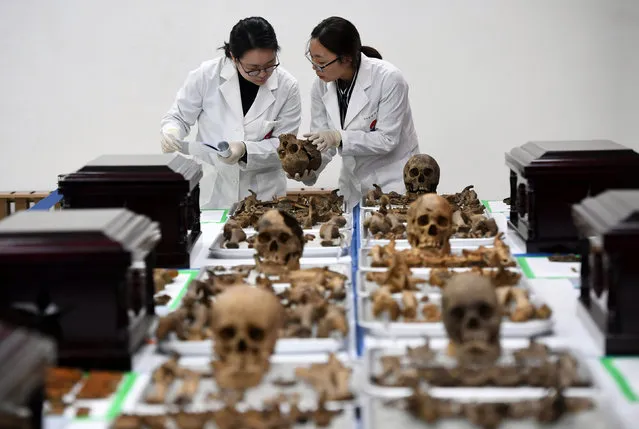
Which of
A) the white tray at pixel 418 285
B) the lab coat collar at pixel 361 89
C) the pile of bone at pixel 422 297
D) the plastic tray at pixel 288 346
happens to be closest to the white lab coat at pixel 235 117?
the lab coat collar at pixel 361 89

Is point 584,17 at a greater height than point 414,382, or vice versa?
point 584,17

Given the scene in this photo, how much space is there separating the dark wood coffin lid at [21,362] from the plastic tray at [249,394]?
1.04 feet

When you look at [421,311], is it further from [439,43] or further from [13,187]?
[13,187]

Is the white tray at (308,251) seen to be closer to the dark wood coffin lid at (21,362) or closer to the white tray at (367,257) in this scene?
the white tray at (367,257)

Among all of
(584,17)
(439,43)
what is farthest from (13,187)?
(584,17)

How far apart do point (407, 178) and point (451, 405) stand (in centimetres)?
227

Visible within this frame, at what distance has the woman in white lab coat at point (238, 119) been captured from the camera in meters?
4.71

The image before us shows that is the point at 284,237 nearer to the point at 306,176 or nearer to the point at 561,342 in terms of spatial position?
the point at 561,342

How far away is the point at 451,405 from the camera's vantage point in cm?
191

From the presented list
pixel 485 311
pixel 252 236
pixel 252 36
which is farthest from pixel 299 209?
pixel 485 311

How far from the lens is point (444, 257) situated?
307 centimetres

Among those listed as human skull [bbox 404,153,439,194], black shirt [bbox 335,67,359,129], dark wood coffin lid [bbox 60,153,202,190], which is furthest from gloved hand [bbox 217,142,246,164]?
dark wood coffin lid [bbox 60,153,202,190]

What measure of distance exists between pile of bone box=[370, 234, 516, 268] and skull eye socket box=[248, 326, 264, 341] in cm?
86

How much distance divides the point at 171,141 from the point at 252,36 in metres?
0.65
